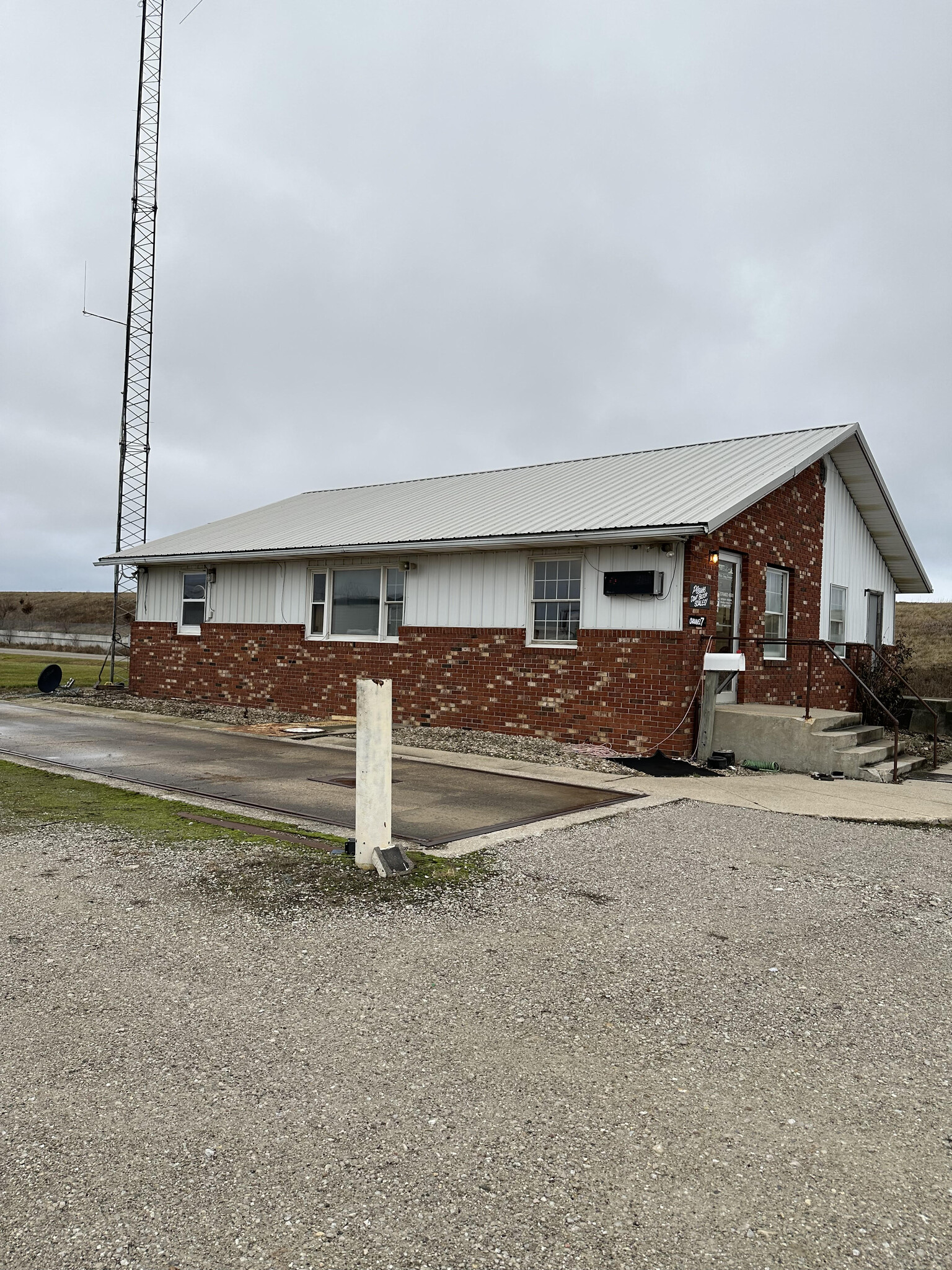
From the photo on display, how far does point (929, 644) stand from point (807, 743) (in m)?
25.3

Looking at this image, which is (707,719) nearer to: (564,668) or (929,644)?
(564,668)

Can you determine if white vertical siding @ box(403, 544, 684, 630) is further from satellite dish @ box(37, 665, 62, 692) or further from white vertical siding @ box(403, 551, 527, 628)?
satellite dish @ box(37, 665, 62, 692)

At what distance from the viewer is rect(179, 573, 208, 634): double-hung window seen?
18.4 meters

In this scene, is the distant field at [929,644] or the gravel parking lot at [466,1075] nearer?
the gravel parking lot at [466,1075]

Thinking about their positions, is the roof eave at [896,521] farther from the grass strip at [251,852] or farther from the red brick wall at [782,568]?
the grass strip at [251,852]

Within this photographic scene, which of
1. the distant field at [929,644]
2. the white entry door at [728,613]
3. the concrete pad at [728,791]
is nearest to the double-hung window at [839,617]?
the distant field at [929,644]

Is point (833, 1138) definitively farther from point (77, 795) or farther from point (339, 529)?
point (339, 529)

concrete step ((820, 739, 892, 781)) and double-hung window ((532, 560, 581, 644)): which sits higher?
double-hung window ((532, 560, 581, 644))

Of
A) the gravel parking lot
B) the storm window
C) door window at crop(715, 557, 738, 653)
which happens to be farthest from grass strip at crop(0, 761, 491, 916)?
door window at crop(715, 557, 738, 653)

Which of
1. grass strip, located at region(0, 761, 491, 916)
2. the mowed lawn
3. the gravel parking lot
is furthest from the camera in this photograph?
the mowed lawn

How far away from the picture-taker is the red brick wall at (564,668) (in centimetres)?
1209

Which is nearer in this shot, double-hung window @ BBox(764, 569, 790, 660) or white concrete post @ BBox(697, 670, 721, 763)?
white concrete post @ BBox(697, 670, 721, 763)

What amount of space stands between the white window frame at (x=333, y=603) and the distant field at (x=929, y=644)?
37.2ft

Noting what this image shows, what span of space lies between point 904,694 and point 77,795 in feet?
48.4
